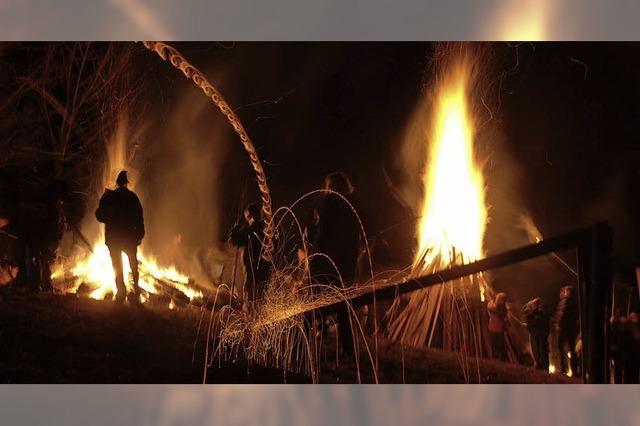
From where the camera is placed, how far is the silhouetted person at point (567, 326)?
10.2 ft

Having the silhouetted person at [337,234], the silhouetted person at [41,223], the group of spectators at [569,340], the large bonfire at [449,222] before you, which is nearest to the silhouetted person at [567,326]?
the group of spectators at [569,340]

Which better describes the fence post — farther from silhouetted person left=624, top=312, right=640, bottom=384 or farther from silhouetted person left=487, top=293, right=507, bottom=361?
silhouetted person left=487, top=293, right=507, bottom=361

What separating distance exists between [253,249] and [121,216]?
0.63 metres

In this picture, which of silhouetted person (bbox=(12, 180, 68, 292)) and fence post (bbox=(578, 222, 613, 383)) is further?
silhouetted person (bbox=(12, 180, 68, 292))

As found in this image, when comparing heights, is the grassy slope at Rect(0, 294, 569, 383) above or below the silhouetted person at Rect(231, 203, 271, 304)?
below

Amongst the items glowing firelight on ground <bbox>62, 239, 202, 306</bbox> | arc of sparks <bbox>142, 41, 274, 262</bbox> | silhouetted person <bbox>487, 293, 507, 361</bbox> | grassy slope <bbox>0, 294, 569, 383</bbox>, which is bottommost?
grassy slope <bbox>0, 294, 569, 383</bbox>

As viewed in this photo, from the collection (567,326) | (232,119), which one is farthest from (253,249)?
(567,326)

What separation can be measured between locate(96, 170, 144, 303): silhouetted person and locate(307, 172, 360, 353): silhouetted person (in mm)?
808

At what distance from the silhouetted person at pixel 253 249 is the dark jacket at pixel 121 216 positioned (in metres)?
0.45

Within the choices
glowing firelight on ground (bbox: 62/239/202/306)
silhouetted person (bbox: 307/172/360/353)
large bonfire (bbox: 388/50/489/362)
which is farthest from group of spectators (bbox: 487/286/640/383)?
glowing firelight on ground (bbox: 62/239/202/306)

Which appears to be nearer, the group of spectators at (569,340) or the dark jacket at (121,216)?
the group of spectators at (569,340)

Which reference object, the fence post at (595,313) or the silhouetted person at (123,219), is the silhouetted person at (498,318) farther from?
the silhouetted person at (123,219)

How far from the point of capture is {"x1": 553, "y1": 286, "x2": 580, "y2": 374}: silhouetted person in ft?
10.2

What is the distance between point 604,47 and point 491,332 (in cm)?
137
